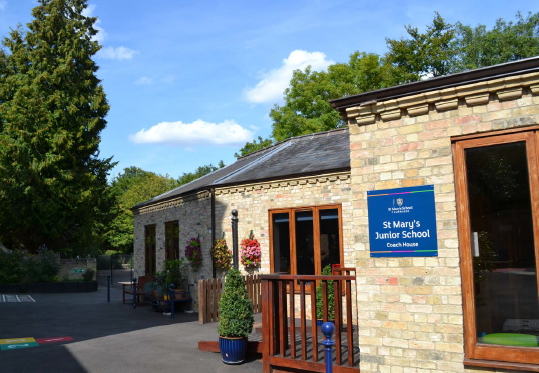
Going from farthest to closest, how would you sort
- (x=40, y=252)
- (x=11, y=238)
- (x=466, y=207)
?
(x=11, y=238)
(x=40, y=252)
(x=466, y=207)

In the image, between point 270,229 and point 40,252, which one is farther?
point 40,252

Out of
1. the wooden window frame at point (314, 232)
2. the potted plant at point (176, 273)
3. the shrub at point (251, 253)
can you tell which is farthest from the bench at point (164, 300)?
the wooden window frame at point (314, 232)

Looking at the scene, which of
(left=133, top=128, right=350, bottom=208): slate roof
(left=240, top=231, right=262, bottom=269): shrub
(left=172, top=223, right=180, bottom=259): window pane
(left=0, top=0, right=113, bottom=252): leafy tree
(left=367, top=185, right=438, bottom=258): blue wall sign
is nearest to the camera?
(left=367, top=185, right=438, bottom=258): blue wall sign

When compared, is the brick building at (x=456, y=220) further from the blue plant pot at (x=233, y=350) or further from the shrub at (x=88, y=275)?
the shrub at (x=88, y=275)

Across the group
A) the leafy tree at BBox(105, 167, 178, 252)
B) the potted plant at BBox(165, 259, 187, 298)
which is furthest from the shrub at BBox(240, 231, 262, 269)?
the leafy tree at BBox(105, 167, 178, 252)

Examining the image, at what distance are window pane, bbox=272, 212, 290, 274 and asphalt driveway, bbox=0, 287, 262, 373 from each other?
239cm

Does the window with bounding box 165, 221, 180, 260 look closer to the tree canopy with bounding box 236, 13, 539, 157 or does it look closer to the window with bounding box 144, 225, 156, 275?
the window with bounding box 144, 225, 156, 275

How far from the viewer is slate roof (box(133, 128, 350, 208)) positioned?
12094 mm

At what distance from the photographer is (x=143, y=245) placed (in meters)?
19.0

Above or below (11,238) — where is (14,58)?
→ above

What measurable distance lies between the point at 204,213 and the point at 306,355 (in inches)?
318

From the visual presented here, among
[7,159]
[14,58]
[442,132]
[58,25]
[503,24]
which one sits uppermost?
[503,24]

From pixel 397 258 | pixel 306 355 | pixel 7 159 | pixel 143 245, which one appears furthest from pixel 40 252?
pixel 397 258

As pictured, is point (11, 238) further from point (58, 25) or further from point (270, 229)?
point (270, 229)
